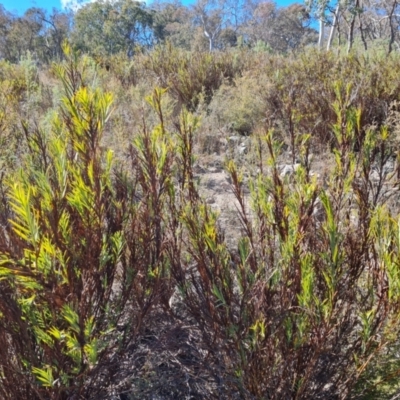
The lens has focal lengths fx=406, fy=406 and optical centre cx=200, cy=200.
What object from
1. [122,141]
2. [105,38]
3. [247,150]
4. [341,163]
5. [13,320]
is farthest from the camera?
[105,38]

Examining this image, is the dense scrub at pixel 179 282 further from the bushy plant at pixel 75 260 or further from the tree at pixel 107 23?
the tree at pixel 107 23

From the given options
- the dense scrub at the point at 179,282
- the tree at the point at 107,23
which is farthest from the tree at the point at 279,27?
the dense scrub at the point at 179,282

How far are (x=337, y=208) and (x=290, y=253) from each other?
0.28 meters

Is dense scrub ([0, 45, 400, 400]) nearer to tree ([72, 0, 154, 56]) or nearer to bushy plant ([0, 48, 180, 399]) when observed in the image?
bushy plant ([0, 48, 180, 399])

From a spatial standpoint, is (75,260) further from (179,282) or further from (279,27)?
(279,27)

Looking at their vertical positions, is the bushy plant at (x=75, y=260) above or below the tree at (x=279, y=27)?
below

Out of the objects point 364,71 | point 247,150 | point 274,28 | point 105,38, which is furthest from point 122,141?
point 274,28

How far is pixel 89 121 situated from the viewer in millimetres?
1124

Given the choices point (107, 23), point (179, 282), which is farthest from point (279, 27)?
point (179, 282)

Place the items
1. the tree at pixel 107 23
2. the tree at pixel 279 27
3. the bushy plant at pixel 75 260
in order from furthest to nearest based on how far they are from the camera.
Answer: the tree at pixel 279 27 → the tree at pixel 107 23 → the bushy plant at pixel 75 260

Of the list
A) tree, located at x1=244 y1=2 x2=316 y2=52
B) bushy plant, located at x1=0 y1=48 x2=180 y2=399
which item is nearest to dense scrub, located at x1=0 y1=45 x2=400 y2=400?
bushy plant, located at x1=0 y1=48 x2=180 y2=399

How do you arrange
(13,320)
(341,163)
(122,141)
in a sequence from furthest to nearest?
(122,141) < (341,163) < (13,320)

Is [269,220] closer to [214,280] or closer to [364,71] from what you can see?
[214,280]

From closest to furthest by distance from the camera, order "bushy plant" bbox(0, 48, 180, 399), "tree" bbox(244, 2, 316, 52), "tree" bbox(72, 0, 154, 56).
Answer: "bushy plant" bbox(0, 48, 180, 399), "tree" bbox(72, 0, 154, 56), "tree" bbox(244, 2, 316, 52)
